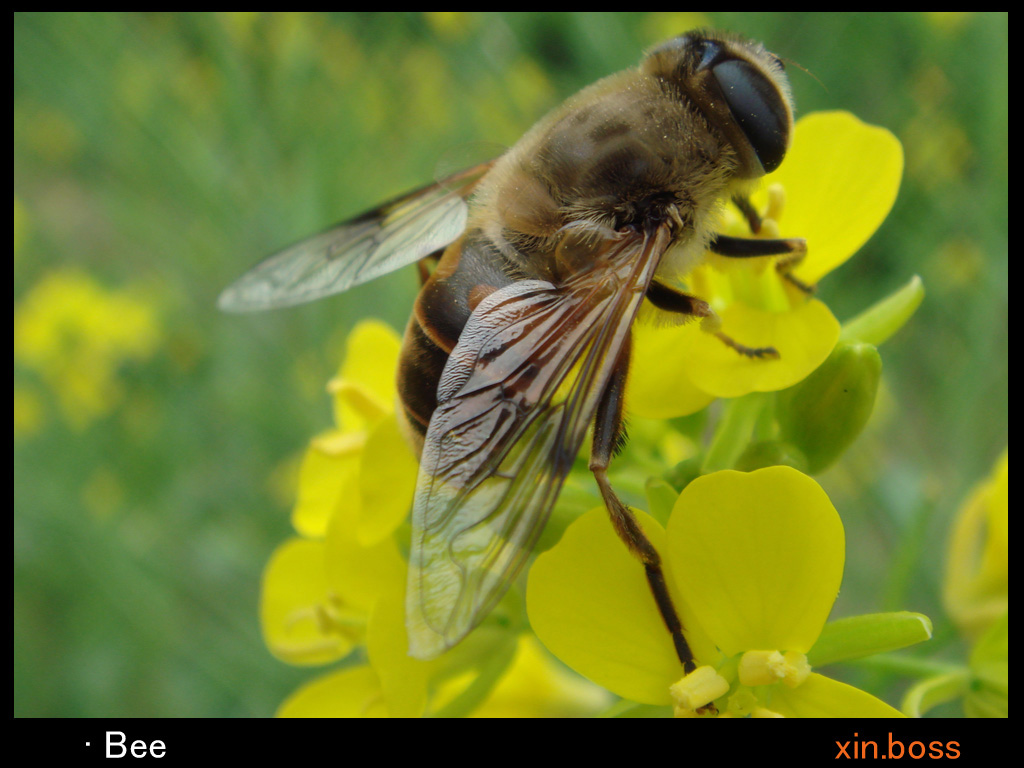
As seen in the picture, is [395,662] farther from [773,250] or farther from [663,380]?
[773,250]

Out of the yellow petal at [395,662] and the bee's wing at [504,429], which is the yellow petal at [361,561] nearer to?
the yellow petal at [395,662]

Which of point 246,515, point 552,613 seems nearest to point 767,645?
point 552,613

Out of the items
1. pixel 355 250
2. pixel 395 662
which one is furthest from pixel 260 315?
pixel 395 662

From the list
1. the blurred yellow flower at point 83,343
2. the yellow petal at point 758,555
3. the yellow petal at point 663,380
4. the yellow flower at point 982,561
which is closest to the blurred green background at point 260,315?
the blurred yellow flower at point 83,343

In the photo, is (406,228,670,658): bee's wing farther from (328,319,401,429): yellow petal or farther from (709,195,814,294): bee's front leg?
(328,319,401,429): yellow petal

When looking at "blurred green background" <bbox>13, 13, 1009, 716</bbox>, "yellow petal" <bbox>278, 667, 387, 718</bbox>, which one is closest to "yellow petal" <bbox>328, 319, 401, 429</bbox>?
"yellow petal" <bbox>278, 667, 387, 718</bbox>

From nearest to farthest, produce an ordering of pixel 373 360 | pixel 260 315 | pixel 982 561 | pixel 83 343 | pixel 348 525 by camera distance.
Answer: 1. pixel 348 525
2. pixel 982 561
3. pixel 373 360
4. pixel 260 315
5. pixel 83 343

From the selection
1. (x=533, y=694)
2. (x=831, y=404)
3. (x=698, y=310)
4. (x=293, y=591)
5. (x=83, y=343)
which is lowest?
(x=533, y=694)
